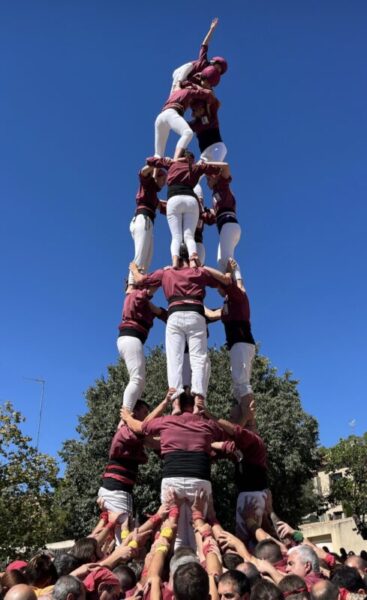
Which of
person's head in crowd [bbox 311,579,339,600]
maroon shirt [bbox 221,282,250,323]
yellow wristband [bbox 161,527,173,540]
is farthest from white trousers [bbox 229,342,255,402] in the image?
person's head in crowd [bbox 311,579,339,600]

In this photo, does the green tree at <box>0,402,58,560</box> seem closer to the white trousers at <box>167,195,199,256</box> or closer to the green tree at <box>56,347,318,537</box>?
the green tree at <box>56,347,318,537</box>

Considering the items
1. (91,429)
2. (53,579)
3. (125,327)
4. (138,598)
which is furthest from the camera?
(91,429)

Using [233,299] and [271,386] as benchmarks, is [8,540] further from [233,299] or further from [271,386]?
[233,299]

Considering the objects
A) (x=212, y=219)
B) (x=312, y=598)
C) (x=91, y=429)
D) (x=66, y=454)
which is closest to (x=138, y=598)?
(x=312, y=598)

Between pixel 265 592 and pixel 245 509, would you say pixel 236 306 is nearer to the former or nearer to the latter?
pixel 245 509

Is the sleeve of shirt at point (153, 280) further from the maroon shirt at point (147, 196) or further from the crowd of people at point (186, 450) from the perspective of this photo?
the maroon shirt at point (147, 196)

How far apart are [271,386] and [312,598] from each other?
1708 centimetres

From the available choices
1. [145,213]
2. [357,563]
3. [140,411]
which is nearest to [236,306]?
[140,411]

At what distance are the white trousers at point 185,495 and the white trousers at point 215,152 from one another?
626 cm

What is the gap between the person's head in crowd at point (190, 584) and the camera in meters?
2.94

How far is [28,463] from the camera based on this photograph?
20.6 m

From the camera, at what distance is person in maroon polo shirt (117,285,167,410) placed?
843 cm

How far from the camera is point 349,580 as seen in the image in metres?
3.83

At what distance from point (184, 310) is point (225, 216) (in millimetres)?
2888
